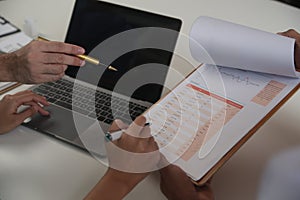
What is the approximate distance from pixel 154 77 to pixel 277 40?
0.28 meters

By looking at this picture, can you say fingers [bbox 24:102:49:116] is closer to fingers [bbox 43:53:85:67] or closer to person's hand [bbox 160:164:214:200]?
fingers [bbox 43:53:85:67]

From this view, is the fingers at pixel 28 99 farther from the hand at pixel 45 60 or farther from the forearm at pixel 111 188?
the forearm at pixel 111 188

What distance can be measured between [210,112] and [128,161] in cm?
21

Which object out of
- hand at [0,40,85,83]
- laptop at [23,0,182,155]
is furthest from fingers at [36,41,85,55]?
laptop at [23,0,182,155]

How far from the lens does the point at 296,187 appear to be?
790mm

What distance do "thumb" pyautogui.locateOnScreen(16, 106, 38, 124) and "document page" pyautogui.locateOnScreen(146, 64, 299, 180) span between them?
0.28 meters

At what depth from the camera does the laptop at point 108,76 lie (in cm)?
89

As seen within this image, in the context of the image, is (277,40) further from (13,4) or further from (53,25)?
(13,4)

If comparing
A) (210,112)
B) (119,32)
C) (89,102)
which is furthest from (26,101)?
(210,112)

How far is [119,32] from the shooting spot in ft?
3.23

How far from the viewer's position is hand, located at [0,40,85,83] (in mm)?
782

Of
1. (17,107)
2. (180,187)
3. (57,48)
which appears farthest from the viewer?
(17,107)

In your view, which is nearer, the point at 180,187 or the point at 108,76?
the point at 180,187

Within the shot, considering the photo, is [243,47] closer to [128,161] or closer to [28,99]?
Result: [128,161]
